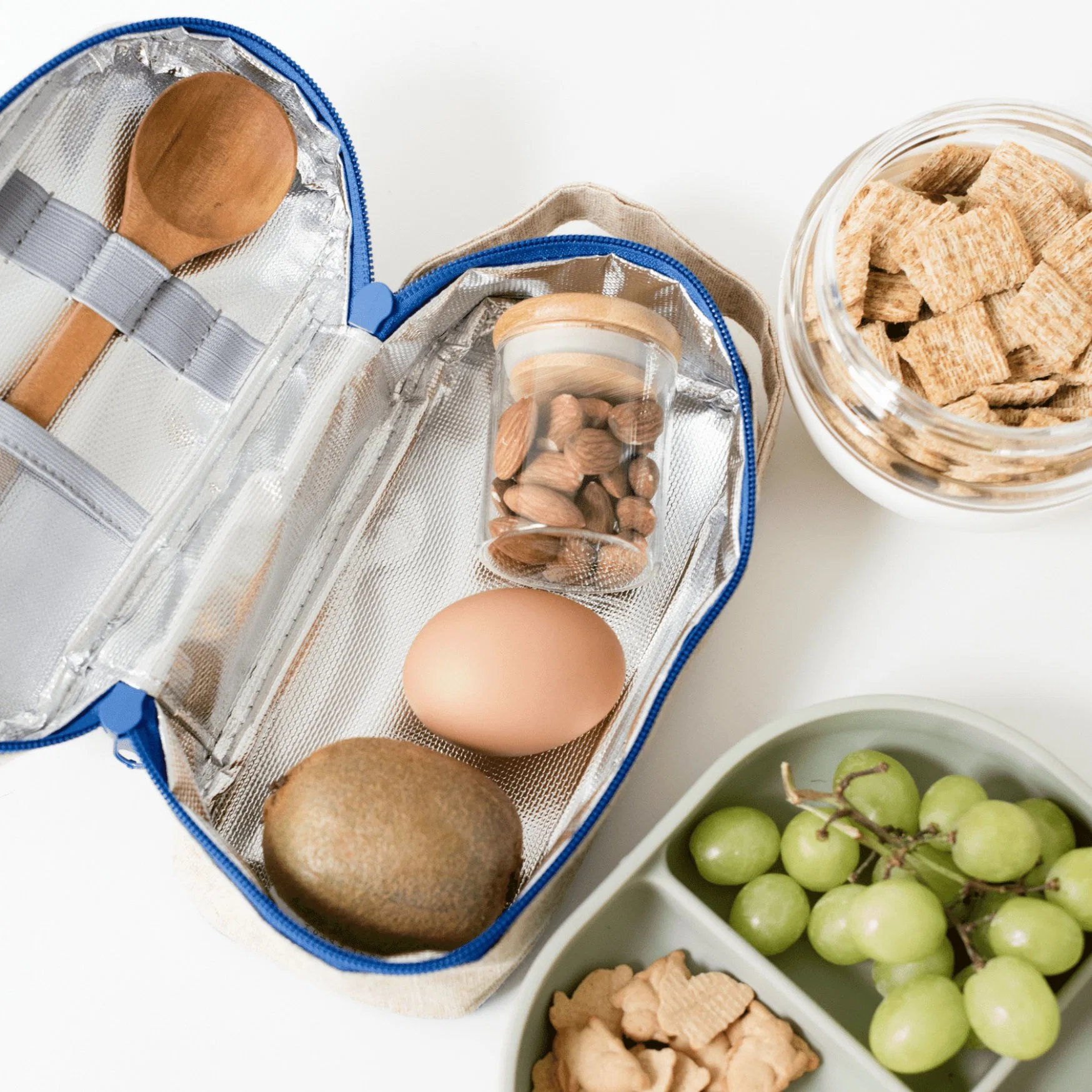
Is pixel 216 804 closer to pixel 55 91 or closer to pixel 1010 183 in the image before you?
pixel 55 91

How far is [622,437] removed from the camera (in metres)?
0.71

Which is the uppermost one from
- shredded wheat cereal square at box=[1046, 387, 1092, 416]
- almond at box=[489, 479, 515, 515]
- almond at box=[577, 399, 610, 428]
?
shredded wheat cereal square at box=[1046, 387, 1092, 416]

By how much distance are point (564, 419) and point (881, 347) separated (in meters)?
0.21

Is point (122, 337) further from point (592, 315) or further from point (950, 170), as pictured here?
point (950, 170)

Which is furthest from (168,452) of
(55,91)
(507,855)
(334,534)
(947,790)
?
(947,790)

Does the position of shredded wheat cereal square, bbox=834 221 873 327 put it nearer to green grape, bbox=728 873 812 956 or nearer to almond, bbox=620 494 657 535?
almond, bbox=620 494 657 535

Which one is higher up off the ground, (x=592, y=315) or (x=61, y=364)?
(x=592, y=315)

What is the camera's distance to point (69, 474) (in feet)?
2.41

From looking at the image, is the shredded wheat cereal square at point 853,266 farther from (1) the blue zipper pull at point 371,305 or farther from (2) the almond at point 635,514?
(1) the blue zipper pull at point 371,305

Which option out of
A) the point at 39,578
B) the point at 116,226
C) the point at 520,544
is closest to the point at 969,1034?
the point at 520,544

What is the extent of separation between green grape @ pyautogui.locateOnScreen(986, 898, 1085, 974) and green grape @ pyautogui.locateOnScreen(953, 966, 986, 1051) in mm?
42

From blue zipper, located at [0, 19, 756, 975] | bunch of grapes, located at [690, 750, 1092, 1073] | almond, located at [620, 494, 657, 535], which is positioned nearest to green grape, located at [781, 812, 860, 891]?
bunch of grapes, located at [690, 750, 1092, 1073]

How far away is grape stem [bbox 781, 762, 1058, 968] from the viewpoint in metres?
0.58

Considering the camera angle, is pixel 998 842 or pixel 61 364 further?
pixel 61 364
